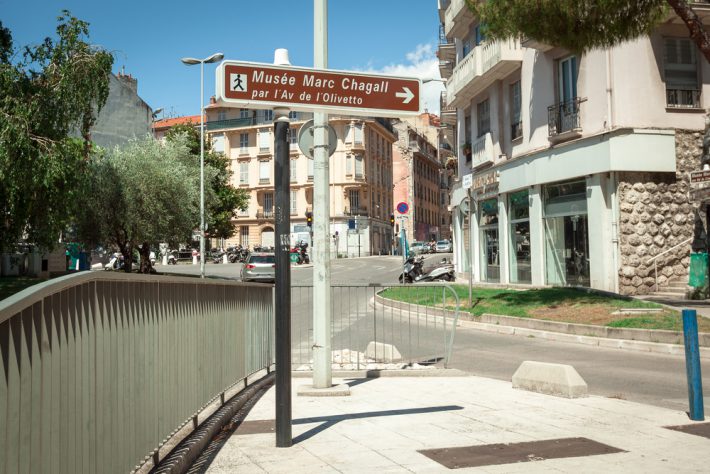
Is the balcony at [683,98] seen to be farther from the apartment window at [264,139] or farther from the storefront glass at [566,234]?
the apartment window at [264,139]

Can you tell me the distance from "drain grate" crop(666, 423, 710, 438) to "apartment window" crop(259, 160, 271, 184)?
77.9 metres

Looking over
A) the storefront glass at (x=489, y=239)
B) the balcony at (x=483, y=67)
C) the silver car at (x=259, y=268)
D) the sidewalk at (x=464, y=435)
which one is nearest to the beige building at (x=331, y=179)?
the silver car at (x=259, y=268)

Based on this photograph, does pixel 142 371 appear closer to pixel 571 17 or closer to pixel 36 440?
pixel 36 440

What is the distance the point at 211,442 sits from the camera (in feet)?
17.8

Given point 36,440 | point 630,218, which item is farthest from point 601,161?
point 36,440

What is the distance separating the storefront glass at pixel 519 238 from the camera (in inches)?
947

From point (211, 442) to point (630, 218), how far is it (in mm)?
16660

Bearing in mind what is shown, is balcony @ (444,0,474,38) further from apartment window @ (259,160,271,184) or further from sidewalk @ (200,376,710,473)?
apartment window @ (259,160,271,184)

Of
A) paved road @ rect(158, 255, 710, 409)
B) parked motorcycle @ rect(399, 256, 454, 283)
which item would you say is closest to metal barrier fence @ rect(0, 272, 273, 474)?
paved road @ rect(158, 255, 710, 409)

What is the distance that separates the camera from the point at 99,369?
125 inches

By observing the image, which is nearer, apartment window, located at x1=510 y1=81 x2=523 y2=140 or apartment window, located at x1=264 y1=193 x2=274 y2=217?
apartment window, located at x1=510 y1=81 x2=523 y2=140

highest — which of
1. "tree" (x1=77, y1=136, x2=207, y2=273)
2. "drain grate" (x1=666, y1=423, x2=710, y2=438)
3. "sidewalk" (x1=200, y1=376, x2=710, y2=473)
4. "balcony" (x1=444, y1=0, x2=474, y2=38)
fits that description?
"balcony" (x1=444, y1=0, x2=474, y2=38)

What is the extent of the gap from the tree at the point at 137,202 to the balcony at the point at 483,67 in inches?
653

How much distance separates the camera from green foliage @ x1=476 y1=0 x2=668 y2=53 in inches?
600
